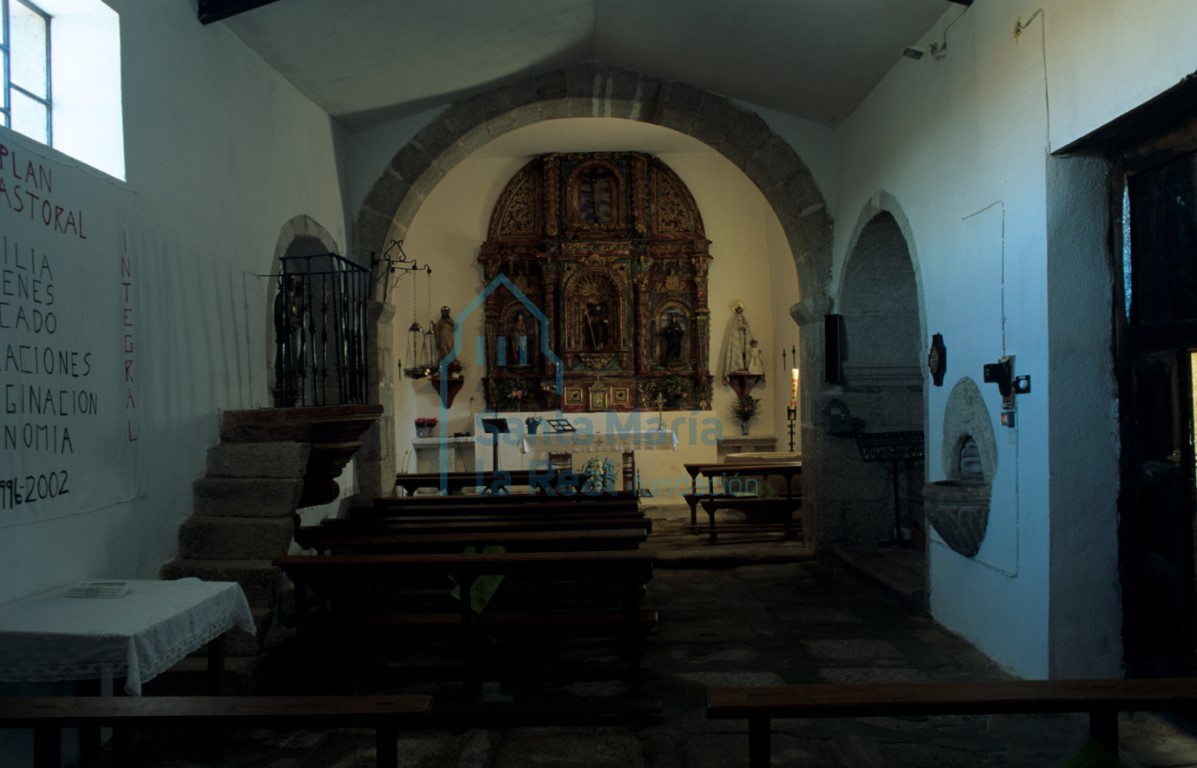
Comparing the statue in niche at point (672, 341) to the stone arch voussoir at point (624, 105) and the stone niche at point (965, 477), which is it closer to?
the stone arch voussoir at point (624, 105)

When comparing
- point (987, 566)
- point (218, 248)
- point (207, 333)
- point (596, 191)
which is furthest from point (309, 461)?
point (596, 191)

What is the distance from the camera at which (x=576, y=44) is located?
6.79 meters

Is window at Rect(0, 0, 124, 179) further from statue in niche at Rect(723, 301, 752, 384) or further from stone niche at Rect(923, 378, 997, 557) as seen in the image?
statue in niche at Rect(723, 301, 752, 384)

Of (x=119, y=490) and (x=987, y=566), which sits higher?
(x=119, y=490)

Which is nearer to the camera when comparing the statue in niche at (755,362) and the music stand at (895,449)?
the music stand at (895,449)

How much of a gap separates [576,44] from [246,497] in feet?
13.8

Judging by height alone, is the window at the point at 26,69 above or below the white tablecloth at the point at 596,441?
above

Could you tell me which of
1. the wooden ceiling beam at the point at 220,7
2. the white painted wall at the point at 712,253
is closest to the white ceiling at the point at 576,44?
the wooden ceiling beam at the point at 220,7

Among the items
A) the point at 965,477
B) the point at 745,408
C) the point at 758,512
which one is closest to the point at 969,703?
the point at 965,477

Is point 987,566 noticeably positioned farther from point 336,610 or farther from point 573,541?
point 336,610

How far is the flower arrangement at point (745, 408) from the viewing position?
1145cm

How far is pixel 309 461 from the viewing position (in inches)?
186

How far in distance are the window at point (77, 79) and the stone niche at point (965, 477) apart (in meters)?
4.03

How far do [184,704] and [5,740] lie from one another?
133cm
